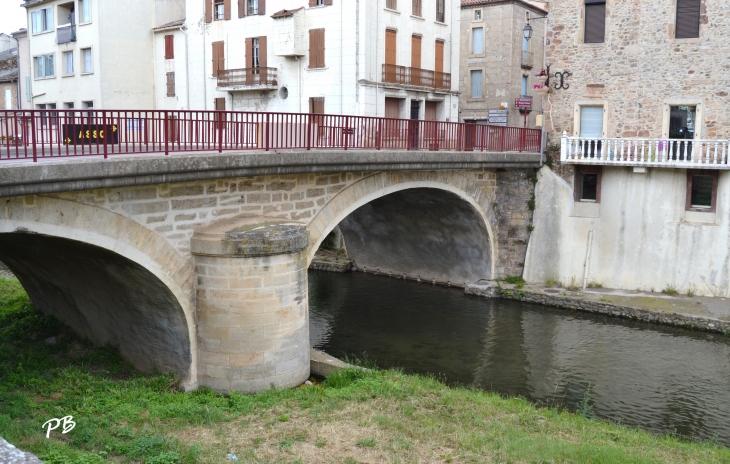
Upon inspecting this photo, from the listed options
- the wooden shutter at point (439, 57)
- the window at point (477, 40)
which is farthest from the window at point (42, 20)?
the window at point (477, 40)

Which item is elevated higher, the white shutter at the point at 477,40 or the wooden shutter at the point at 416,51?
the white shutter at the point at 477,40

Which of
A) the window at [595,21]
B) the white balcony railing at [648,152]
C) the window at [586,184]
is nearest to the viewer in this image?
→ the white balcony railing at [648,152]

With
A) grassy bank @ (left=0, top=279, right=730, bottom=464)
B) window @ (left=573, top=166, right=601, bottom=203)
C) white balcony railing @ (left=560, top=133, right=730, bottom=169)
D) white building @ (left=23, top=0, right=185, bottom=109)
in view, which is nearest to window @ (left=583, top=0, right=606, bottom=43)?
white balcony railing @ (left=560, top=133, right=730, bottom=169)

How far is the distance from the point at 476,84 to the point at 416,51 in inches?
347

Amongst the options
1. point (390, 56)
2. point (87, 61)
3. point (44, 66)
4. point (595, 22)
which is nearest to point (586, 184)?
point (595, 22)

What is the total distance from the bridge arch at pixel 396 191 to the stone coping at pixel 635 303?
1612 mm

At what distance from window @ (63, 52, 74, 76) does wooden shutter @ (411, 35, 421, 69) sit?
A: 1610 centimetres

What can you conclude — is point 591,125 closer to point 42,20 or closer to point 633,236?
point 633,236

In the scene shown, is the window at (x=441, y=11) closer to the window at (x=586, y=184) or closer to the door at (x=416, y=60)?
the door at (x=416, y=60)

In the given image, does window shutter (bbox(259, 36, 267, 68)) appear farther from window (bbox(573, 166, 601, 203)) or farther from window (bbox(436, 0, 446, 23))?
window (bbox(573, 166, 601, 203))

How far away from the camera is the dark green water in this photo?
14148 mm

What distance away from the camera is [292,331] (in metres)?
13.1

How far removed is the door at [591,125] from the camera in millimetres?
22361

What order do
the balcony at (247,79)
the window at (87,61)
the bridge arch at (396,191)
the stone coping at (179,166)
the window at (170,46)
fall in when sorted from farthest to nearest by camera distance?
the window at (87,61)
the window at (170,46)
the balcony at (247,79)
the bridge arch at (396,191)
the stone coping at (179,166)
